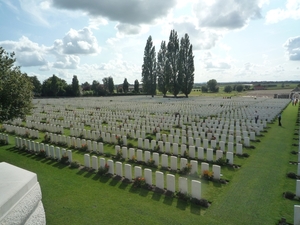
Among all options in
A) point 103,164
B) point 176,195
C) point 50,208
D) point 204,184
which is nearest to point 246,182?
point 204,184

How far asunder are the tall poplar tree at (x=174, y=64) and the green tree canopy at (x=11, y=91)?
1878 inches

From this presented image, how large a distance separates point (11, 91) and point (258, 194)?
10541 mm

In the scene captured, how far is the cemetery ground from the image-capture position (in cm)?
561

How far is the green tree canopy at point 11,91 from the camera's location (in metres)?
9.35

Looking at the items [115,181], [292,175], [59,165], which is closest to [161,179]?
[115,181]

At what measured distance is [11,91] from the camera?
9.60 m

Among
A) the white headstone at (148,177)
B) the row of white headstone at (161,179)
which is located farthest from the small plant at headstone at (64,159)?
the white headstone at (148,177)

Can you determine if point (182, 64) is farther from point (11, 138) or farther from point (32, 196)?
point (32, 196)

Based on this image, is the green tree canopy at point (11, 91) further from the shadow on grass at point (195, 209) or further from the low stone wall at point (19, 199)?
the shadow on grass at point (195, 209)

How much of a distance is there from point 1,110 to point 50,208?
5297mm

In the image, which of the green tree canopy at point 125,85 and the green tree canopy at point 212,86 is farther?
the green tree canopy at point 212,86

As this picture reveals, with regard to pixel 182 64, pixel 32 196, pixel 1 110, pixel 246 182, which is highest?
pixel 182 64

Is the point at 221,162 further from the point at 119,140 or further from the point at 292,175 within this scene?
the point at 119,140

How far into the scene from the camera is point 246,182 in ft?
25.0
